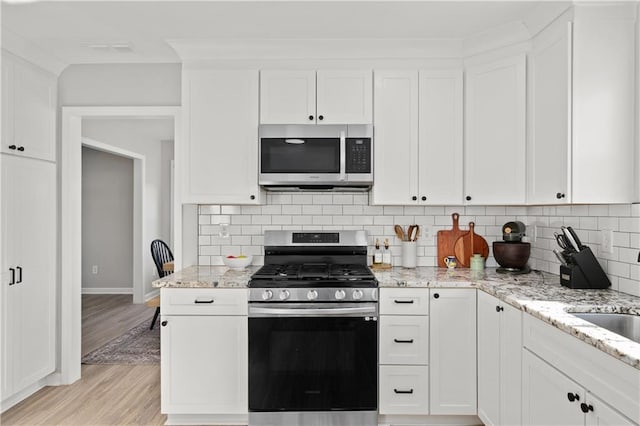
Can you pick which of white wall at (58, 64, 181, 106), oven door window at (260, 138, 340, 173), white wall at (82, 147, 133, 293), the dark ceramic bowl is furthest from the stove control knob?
white wall at (82, 147, 133, 293)

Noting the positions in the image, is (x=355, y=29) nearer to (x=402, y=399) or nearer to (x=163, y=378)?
(x=402, y=399)

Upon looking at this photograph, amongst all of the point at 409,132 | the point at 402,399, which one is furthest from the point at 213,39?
the point at 402,399

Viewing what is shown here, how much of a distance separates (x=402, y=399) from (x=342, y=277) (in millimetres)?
808

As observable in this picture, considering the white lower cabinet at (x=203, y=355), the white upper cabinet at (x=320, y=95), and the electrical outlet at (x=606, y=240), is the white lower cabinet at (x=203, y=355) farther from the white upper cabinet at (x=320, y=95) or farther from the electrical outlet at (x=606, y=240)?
the electrical outlet at (x=606, y=240)

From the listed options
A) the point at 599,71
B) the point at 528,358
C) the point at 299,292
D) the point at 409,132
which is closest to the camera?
the point at 528,358

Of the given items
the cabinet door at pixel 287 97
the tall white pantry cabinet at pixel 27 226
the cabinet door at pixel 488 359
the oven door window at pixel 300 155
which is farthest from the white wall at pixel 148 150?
the cabinet door at pixel 488 359

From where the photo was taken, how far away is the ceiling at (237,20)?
235 centimetres

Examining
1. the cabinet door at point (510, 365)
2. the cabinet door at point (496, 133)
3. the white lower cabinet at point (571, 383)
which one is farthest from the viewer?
the cabinet door at point (496, 133)

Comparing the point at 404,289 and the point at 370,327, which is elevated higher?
the point at 404,289

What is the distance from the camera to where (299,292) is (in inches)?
96.9

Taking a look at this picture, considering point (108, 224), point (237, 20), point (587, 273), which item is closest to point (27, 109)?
point (237, 20)

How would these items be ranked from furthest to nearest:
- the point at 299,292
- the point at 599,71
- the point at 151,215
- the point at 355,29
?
the point at 151,215
the point at 355,29
the point at 299,292
the point at 599,71

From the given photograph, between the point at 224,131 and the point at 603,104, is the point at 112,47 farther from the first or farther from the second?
the point at 603,104

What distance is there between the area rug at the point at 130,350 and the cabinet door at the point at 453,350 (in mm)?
2399
